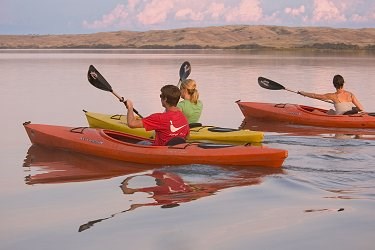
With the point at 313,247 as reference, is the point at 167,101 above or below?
above

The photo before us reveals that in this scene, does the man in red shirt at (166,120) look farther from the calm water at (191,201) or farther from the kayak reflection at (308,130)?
the kayak reflection at (308,130)

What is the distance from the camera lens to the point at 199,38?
534ft

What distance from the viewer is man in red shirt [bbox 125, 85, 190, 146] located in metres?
8.83

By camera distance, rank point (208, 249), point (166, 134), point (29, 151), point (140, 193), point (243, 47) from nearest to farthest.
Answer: point (208, 249) → point (140, 193) → point (166, 134) → point (29, 151) → point (243, 47)

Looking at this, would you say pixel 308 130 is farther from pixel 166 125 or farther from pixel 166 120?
pixel 166 120

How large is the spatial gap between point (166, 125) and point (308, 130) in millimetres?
6226

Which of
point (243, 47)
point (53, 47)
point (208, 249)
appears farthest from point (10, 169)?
point (53, 47)

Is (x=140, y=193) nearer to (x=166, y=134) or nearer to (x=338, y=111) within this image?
(x=166, y=134)

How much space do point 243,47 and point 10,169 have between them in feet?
433

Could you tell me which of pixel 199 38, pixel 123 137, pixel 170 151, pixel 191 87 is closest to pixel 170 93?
pixel 170 151

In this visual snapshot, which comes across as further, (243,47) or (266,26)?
(266,26)

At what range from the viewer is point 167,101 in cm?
895

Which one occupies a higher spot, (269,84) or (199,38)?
(199,38)

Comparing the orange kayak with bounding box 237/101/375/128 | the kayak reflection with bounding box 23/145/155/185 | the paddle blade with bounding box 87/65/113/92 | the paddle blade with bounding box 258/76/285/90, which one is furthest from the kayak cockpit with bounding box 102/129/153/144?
the paddle blade with bounding box 258/76/285/90
